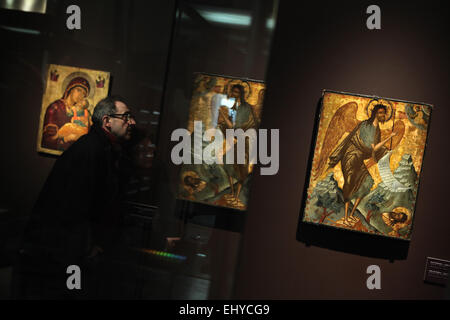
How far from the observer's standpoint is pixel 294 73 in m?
1.97

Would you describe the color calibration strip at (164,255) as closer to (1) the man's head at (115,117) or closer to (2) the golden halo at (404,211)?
(1) the man's head at (115,117)

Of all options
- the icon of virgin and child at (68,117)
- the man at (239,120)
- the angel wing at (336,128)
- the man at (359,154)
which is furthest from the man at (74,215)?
the man at (359,154)

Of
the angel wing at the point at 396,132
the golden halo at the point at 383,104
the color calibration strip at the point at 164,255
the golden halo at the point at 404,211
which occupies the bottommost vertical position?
the color calibration strip at the point at 164,255

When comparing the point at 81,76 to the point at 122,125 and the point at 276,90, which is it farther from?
the point at 276,90

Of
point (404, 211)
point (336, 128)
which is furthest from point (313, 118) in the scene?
point (404, 211)

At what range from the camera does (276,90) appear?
1985 millimetres

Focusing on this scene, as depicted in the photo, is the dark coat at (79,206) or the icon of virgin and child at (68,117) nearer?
the dark coat at (79,206)

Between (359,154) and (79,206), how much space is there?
4.37 ft

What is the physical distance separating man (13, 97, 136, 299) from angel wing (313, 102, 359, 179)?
92 cm

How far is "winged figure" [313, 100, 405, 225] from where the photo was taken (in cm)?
193

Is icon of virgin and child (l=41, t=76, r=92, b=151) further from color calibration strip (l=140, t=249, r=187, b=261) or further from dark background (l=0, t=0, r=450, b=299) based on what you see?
color calibration strip (l=140, t=249, r=187, b=261)

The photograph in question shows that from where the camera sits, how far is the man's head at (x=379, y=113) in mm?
1926

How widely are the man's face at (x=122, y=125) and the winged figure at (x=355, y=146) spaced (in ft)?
2.97
